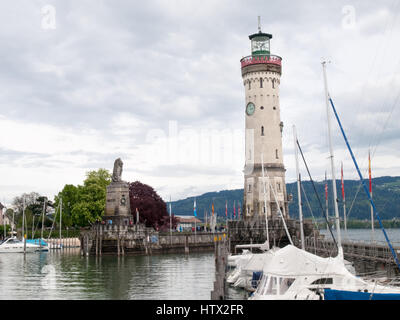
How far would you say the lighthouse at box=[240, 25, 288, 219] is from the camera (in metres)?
69.2

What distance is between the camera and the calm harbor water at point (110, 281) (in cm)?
3278

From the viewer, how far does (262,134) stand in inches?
2741

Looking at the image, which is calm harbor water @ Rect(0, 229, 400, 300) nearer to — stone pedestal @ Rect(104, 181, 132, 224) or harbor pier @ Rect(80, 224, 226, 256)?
harbor pier @ Rect(80, 224, 226, 256)

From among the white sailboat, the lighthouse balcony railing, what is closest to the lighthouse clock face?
the lighthouse balcony railing

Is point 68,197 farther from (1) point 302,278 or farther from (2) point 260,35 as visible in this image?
(1) point 302,278

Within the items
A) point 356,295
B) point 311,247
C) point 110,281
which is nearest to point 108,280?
point 110,281

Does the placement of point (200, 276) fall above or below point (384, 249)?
below

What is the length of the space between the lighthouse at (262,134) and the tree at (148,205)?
3197cm

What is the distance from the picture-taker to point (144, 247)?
7075 cm

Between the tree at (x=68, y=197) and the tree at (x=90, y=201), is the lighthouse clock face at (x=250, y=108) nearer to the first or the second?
the tree at (x=90, y=201)

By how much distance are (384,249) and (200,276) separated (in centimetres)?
1612

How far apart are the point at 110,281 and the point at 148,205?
5771 cm
